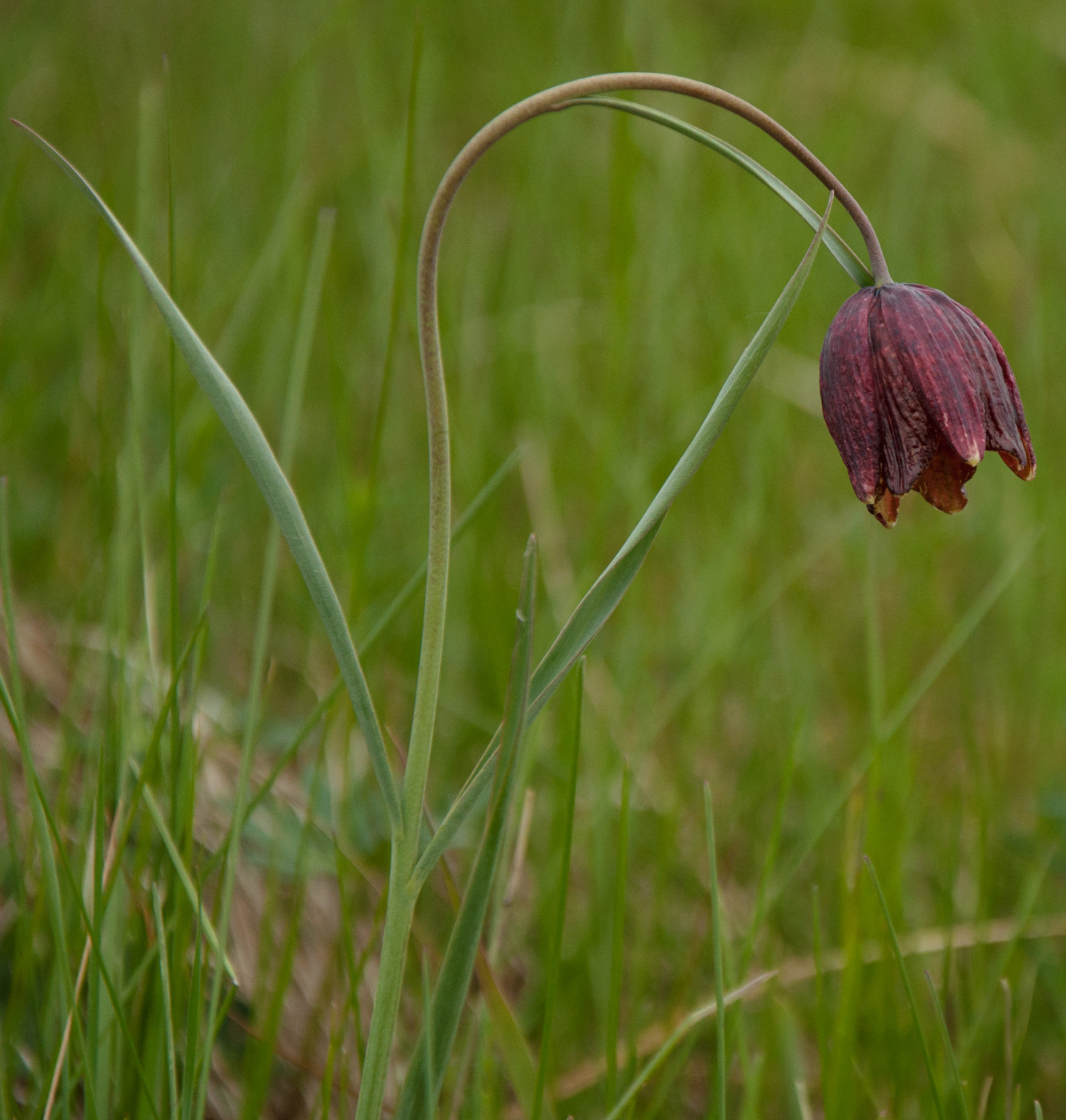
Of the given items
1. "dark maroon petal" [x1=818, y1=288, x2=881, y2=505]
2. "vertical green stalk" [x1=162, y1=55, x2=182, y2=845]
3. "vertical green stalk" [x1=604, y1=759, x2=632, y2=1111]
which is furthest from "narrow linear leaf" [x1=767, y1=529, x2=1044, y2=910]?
"vertical green stalk" [x1=162, y1=55, x2=182, y2=845]

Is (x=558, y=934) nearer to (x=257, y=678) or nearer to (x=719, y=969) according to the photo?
(x=719, y=969)

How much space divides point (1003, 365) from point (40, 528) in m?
1.53

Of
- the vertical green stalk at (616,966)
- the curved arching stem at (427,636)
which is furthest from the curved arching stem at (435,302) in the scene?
the vertical green stalk at (616,966)

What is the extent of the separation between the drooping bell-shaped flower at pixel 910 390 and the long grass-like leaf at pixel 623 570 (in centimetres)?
10

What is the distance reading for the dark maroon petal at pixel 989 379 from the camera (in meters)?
0.78

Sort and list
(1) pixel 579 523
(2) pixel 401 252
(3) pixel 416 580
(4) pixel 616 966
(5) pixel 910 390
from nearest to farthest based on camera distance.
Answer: (5) pixel 910 390 < (4) pixel 616 966 < (3) pixel 416 580 < (2) pixel 401 252 < (1) pixel 579 523

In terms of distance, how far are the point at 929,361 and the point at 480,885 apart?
0.46m

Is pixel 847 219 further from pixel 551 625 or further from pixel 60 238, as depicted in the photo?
pixel 60 238

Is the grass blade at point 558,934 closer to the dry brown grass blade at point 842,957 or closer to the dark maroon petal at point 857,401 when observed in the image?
the dark maroon petal at point 857,401

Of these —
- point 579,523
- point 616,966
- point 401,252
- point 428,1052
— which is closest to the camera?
point 428,1052

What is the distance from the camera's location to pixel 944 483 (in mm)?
824

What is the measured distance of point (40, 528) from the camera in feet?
5.97

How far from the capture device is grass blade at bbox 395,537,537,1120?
2.16 feet

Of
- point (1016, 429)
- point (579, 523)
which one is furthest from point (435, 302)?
point (579, 523)
